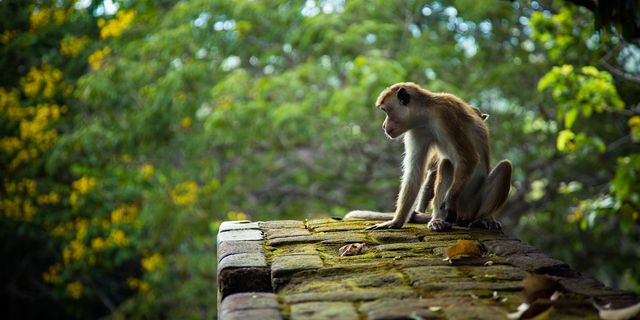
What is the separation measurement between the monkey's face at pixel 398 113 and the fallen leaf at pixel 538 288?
8.34 feet

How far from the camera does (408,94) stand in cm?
594

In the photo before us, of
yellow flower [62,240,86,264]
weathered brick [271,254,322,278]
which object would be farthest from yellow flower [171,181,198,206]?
weathered brick [271,254,322,278]

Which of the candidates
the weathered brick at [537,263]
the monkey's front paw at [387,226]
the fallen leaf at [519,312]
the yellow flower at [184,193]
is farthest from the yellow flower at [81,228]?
the fallen leaf at [519,312]

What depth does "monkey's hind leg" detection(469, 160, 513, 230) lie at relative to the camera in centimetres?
575

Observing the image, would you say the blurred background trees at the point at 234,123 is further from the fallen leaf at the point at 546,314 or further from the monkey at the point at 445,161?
the fallen leaf at the point at 546,314

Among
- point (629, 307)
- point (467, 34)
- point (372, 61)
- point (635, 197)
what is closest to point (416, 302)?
point (629, 307)

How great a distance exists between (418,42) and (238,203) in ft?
13.5

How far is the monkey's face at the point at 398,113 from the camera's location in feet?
19.5

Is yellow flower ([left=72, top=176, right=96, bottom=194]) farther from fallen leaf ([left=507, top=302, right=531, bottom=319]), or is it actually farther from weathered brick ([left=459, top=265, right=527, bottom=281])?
fallen leaf ([left=507, top=302, right=531, bottom=319])

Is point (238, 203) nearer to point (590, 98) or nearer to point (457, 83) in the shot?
point (457, 83)

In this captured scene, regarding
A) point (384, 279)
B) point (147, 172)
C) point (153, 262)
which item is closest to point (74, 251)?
point (153, 262)

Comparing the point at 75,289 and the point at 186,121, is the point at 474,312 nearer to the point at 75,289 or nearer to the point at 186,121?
the point at 186,121

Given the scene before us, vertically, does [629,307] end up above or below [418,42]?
above

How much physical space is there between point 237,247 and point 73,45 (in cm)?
1004
